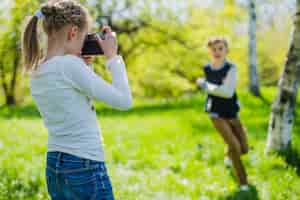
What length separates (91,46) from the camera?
2627mm

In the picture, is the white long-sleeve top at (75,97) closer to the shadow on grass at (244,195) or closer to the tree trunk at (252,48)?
the shadow on grass at (244,195)

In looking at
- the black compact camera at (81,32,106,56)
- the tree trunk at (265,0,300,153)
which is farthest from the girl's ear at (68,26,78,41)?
the tree trunk at (265,0,300,153)

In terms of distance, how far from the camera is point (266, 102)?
13531 mm

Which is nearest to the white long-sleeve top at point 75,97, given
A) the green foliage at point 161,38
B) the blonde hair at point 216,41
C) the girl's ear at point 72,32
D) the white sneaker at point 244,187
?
the girl's ear at point 72,32

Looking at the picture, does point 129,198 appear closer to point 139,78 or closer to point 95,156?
point 95,156

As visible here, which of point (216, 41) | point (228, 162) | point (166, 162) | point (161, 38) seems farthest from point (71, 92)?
point (161, 38)

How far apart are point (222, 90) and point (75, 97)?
3603 mm

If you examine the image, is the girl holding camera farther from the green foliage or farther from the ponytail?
the green foliage

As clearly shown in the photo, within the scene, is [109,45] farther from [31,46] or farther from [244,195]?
[244,195]

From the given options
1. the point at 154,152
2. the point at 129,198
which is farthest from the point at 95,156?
the point at 154,152

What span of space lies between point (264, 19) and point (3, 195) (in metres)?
34.4

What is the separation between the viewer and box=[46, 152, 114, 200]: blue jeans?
253 cm

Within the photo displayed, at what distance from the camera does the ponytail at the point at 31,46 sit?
101 inches

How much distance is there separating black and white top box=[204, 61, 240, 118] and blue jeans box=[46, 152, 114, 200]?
11.6 ft
